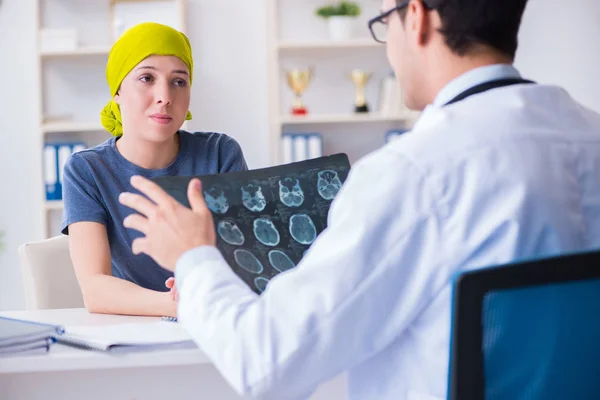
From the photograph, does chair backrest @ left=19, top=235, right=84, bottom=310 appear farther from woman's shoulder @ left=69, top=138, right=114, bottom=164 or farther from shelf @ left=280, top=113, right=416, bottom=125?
shelf @ left=280, top=113, right=416, bottom=125

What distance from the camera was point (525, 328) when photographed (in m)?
0.78

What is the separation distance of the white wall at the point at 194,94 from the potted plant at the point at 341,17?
40 cm

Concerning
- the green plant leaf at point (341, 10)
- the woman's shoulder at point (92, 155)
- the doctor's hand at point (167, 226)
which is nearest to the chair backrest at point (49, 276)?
the woman's shoulder at point (92, 155)

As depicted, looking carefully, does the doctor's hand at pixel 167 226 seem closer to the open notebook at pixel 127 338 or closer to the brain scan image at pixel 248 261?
the brain scan image at pixel 248 261

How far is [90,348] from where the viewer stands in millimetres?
1411

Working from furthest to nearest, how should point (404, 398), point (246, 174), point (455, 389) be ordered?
point (246, 174) → point (404, 398) → point (455, 389)

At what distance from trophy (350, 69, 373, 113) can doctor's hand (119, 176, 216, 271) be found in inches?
135

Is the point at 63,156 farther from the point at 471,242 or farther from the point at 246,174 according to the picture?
the point at 471,242

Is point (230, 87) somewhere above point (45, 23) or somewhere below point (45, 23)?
below

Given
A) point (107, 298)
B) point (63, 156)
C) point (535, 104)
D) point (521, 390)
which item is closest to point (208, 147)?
point (107, 298)

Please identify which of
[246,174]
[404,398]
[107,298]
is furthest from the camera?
[107,298]

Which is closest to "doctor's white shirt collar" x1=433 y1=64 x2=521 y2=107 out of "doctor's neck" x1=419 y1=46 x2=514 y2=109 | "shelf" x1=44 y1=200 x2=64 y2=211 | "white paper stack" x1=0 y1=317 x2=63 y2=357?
"doctor's neck" x1=419 y1=46 x2=514 y2=109

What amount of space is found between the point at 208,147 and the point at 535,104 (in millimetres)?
1407

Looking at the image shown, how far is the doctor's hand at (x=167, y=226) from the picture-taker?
1.04m
